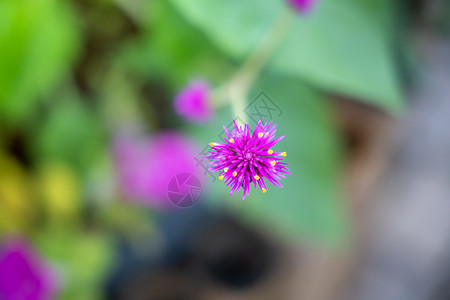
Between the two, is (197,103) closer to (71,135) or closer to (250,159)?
(250,159)

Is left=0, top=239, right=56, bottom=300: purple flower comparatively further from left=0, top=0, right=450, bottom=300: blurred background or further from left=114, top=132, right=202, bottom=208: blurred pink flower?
left=114, top=132, right=202, bottom=208: blurred pink flower

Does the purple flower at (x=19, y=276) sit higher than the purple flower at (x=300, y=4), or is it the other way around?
the purple flower at (x=300, y=4)

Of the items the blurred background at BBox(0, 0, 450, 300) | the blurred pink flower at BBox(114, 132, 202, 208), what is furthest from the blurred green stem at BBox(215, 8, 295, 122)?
the blurred pink flower at BBox(114, 132, 202, 208)

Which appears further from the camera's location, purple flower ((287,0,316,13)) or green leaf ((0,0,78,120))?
green leaf ((0,0,78,120))

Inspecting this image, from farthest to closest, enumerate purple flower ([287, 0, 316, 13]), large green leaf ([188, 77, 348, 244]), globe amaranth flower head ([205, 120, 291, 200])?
large green leaf ([188, 77, 348, 244]) < purple flower ([287, 0, 316, 13]) < globe amaranth flower head ([205, 120, 291, 200])

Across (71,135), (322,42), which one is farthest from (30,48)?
(322,42)

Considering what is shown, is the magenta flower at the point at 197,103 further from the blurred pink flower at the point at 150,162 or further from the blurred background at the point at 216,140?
the blurred pink flower at the point at 150,162

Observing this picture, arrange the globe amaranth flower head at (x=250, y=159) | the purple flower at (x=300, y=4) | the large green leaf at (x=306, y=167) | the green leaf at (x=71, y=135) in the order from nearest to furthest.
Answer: the globe amaranth flower head at (x=250, y=159), the purple flower at (x=300, y=4), the large green leaf at (x=306, y=167), the green leaf at (x=71, y=135)

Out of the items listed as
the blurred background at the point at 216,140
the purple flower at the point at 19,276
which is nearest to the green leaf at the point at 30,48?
the blurred background at the point at 216,140
